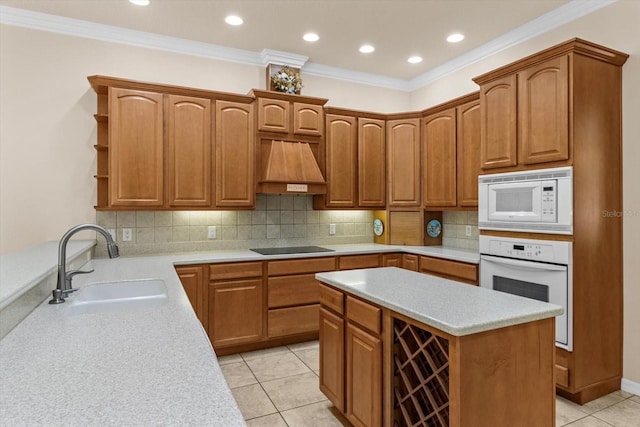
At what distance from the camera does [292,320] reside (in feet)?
11.7

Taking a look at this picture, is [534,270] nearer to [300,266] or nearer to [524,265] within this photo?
[524,265]

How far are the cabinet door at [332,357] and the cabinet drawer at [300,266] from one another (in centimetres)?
119

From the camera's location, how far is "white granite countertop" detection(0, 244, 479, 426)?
0.80m

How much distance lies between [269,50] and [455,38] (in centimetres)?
181

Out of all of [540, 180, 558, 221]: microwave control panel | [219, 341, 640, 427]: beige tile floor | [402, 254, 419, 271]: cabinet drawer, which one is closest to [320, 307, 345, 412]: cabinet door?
[219, 341, 640, 427]: beige tile floor

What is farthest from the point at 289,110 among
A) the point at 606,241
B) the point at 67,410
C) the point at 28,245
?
the point at 67,410

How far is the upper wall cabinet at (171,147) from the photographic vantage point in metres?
3.20

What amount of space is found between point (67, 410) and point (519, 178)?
2.92 metres

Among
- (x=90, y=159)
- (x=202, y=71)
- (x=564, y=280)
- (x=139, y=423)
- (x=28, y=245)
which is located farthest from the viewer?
(x=202, y=71)

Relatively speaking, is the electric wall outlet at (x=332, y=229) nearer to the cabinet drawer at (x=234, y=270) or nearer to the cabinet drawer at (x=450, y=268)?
the cabinet drawer at (x=450, y=268)

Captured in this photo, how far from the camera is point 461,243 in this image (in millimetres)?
4070

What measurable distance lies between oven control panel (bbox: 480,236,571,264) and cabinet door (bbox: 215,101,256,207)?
7.00 ft

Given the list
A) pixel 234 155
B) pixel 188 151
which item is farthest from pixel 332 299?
pixel 188 151

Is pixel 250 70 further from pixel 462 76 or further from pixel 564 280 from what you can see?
pixel 564 280
